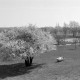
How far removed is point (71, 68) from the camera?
1196cm

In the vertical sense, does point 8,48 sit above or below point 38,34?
below

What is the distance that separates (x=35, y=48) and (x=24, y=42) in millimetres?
991

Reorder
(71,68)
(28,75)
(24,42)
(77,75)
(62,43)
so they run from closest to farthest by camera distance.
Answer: (77,75) < (28,75) < (71,68) < (24,42) < (62,43)

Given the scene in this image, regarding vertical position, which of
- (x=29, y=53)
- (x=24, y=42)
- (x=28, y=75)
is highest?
(x=24, y=42)

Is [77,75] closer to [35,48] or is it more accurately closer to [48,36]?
[35,48]

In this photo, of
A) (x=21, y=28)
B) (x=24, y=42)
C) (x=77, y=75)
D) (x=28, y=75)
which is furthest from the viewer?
(x=21, y=28)

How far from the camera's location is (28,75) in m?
11.1

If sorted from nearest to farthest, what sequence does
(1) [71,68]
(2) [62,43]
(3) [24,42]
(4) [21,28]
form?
1. (1) [71,68]
2. (3) [24,42]
3. (4) [21,28]
4. (2) [62,43]

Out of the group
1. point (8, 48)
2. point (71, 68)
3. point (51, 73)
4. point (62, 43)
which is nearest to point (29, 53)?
point (8, 48)

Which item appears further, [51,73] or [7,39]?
[7,39]

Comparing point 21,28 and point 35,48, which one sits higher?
point 21,28

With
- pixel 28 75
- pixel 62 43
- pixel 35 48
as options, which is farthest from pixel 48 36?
pixel 62 43

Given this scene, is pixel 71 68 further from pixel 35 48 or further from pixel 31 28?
pixel 31 28

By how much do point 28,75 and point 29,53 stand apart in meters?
1.98
